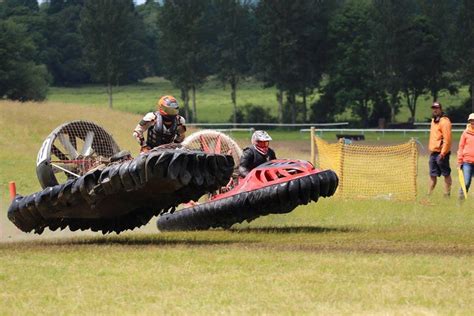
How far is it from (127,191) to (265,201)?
1905mm

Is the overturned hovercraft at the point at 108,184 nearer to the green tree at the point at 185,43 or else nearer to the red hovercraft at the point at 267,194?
the red hovercraft at the point at 267,194

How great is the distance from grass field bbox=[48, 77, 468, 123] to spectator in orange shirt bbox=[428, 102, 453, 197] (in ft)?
195

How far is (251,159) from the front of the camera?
584 inches

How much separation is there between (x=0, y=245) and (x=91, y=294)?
422cm

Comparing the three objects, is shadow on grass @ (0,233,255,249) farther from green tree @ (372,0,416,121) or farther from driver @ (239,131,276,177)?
green tree @ (372,0,416,121)

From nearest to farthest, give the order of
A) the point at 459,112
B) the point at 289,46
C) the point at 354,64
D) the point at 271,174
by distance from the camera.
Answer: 1. the point at 271,174
2. the point at 459,112
3. the point at 289,46
4. the point at 354,64

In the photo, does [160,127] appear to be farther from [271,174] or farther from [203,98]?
[203,98]

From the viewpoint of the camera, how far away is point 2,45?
267ft

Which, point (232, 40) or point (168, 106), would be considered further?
point (232, 40)

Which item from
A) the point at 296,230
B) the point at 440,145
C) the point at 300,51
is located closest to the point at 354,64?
the point at 300,51

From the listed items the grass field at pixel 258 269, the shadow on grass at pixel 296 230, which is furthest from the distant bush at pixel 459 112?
the shadow on grass at pixel 296 230

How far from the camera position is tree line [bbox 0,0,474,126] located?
75.0m

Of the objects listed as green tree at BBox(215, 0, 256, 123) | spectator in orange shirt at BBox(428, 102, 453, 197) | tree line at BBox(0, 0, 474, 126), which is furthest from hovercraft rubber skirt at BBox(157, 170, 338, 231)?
green tree at BBox(215, 0, 256, 123)

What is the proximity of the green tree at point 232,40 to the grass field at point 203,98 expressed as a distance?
3116 mm
